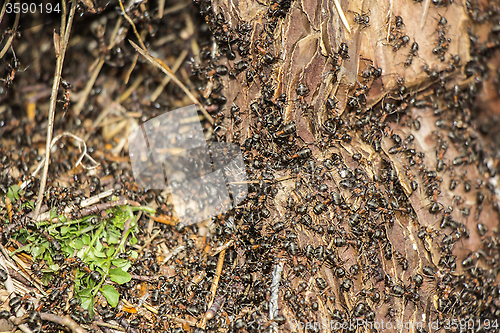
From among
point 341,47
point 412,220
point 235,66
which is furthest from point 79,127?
point 412,220

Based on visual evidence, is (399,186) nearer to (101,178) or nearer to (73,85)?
(101,178)

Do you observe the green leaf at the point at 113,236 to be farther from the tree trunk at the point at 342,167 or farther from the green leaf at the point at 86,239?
the tree trunk at the point at 342,167

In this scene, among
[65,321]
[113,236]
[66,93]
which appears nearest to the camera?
[65,321]

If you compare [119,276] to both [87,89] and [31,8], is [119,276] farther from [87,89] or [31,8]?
[31,8]

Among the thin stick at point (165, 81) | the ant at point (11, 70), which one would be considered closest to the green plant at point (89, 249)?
the ant at point (11, 70)

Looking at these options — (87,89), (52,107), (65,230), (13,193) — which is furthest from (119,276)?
(87,89)

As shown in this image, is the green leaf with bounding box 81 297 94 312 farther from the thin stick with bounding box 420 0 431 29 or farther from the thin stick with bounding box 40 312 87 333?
the thin stick with bounding box 420 0 431 29
